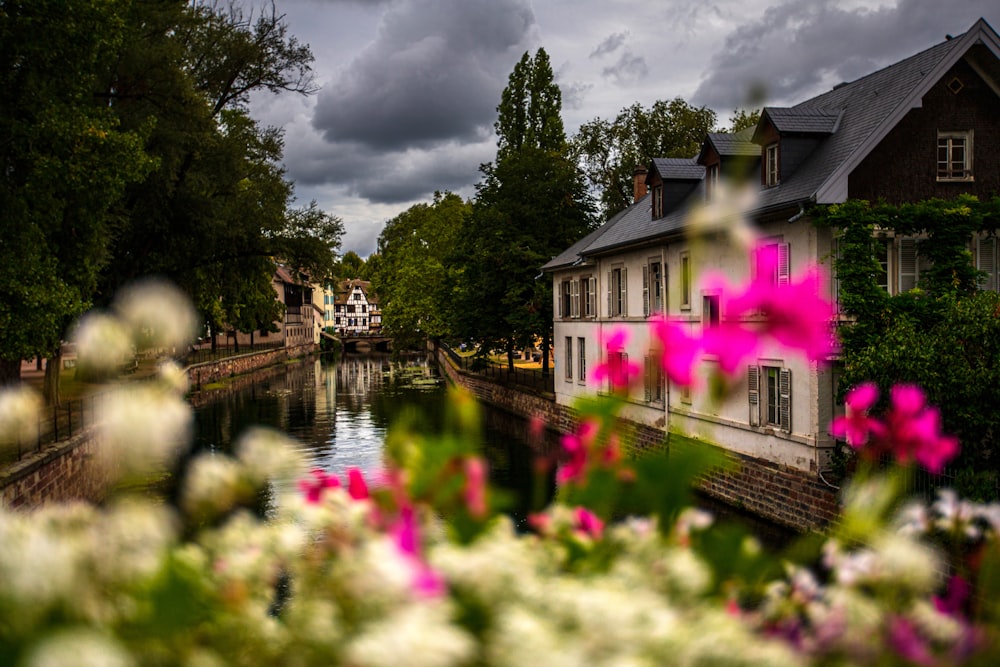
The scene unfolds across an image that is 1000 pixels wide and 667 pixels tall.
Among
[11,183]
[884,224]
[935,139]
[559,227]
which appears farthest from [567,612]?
[559,227]

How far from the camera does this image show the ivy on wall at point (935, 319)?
14.7 metres

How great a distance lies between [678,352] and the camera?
6.73 ft

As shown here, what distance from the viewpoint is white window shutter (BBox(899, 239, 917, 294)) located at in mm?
18953

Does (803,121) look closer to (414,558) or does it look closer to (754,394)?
(754,394)

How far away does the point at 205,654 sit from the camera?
1.75 m

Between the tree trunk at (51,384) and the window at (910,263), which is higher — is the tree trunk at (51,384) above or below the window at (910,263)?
below

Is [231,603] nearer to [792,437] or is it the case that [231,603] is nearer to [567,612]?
[567,612]

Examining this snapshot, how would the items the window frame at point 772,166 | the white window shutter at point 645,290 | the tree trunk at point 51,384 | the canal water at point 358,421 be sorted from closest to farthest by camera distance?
the window frame at point 772,166, the canal water at point 358,421, the white window shutter at point 645,290, the tree trunk at point 51,384

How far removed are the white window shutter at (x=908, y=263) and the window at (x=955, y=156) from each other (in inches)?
65.5

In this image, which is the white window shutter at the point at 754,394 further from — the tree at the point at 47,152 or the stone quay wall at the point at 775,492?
the tree at the point at 47,152

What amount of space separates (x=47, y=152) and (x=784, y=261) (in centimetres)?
1778

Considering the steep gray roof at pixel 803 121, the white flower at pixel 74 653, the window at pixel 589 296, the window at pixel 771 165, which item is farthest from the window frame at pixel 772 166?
the white flower at pixel 74 653

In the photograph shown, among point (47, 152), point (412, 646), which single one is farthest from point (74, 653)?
point (47, 152)

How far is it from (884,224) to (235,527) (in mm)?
18866
